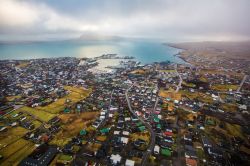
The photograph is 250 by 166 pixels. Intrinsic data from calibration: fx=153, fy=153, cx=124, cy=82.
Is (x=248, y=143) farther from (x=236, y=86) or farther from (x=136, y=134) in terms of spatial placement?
(x=236, y=86)

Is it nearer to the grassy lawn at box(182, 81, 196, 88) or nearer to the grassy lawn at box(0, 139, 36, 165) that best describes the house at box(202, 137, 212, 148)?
the grassy lawn at box(0, 139, 36, 165)

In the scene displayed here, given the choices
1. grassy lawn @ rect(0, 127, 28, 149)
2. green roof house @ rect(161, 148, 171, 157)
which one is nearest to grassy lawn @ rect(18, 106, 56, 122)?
grassy lawn @ rect(0, 127, 28, 149)

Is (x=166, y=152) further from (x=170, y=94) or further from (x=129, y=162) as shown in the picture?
(x=170, y=94)

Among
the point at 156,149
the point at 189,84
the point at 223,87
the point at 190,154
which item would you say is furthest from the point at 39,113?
the point at 223,87

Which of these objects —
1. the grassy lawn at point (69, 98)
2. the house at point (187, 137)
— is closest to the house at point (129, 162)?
the house at point (187, 137)

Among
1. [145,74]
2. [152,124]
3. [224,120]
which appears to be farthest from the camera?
[145,74]

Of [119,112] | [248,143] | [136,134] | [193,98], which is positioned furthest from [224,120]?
[119,112]

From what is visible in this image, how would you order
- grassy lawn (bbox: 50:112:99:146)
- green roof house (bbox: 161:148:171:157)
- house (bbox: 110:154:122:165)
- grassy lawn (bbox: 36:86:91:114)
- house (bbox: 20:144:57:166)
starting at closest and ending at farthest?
1. house (bbox: 20:144:57:166)
2. house (bbox: 110:154:122:165)
3. green roof house (bbox: 161:148:171:157)
4. grassy lawn (bbox: 50:112:99:146)
5. grassy lawn (bbox: 36:86:91:114)
